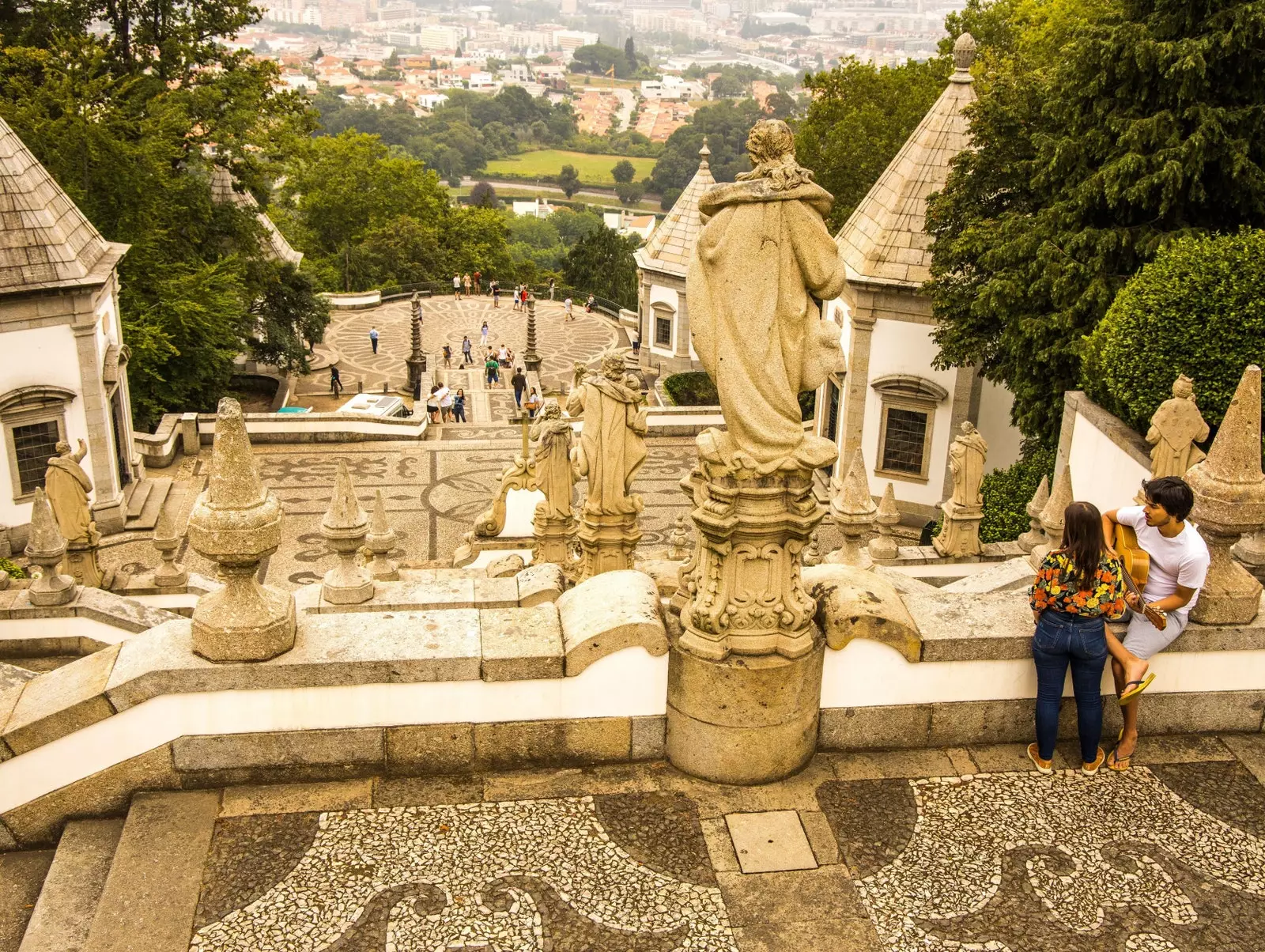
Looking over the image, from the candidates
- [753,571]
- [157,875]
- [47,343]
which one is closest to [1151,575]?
[753,571]

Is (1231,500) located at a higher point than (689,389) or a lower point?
higher

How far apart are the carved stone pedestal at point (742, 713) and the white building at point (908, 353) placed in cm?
1695

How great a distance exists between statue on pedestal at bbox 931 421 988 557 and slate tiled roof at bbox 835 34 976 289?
817 centimetres

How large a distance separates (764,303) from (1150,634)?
293 centimetres

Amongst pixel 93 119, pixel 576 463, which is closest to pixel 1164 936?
pixel 576 463

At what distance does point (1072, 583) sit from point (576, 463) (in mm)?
6532

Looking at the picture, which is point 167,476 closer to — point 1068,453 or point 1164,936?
point 1068,453

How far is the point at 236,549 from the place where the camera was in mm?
6023

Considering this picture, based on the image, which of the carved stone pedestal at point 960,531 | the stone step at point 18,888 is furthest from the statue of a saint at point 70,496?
the carved stone pedestal at point 960,531

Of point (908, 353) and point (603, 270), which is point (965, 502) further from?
point (603, 270)

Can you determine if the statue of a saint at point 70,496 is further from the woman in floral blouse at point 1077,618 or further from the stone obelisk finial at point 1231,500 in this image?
the stone obelisk finial at point 1231,500

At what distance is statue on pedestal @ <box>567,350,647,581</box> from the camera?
37.7ft

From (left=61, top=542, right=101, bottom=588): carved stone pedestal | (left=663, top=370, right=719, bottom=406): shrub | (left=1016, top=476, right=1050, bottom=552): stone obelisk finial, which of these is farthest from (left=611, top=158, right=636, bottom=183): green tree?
(left=1016, top=476, right=1050, bottom=552): stone obelisk finial

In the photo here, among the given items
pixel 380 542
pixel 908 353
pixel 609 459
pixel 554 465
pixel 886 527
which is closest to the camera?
pixel 609 459
